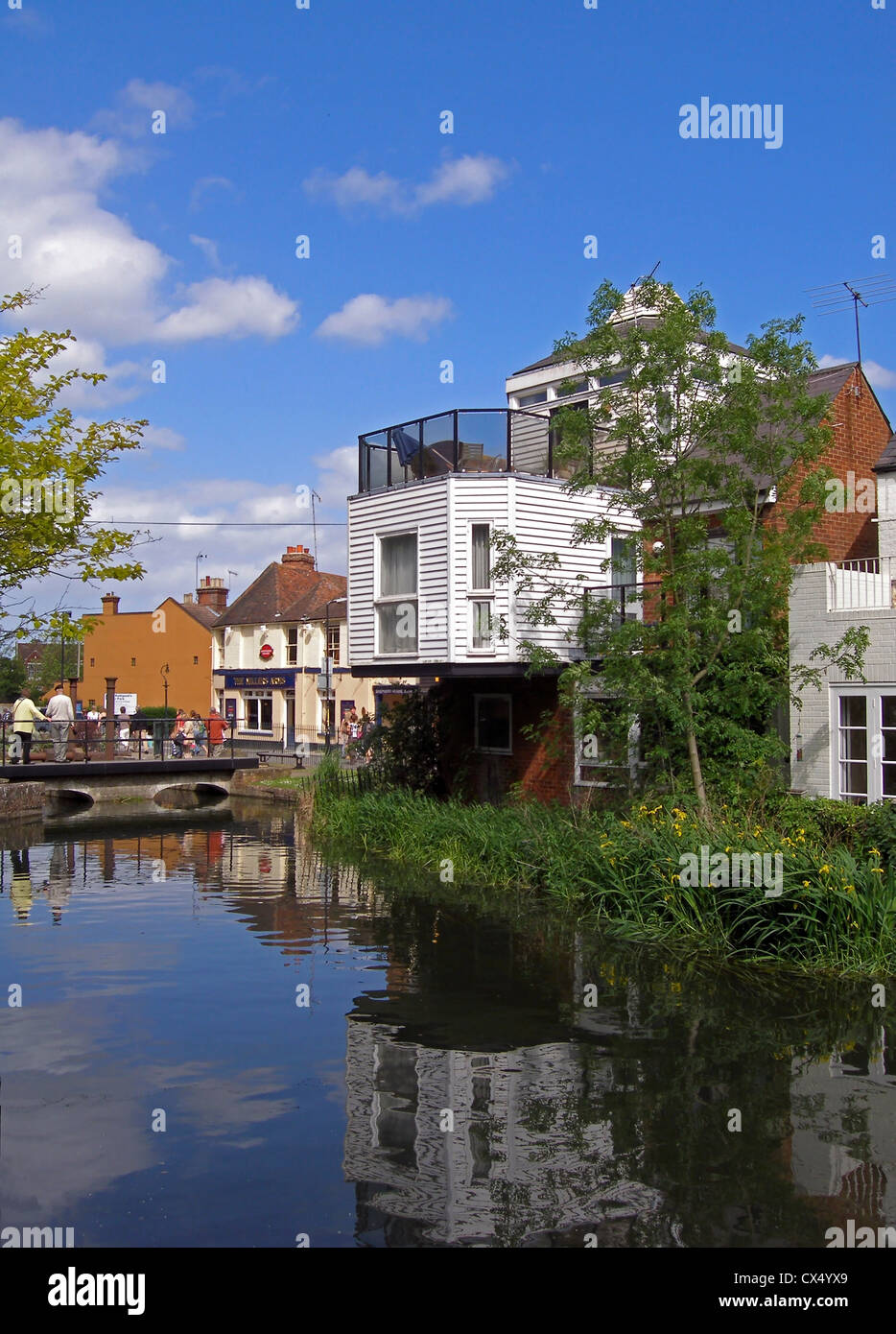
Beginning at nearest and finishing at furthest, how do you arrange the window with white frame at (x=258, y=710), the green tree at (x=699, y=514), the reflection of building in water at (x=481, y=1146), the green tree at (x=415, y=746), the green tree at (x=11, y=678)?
the reflection of building in water at (x=481, y=1146)
the green tree at (x=699, y=514)
the green tree at (x=415, y=746)
the window with white frame at (x=258, y=710)
the green tree at (x=11, y=678)

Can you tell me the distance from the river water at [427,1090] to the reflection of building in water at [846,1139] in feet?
0.07

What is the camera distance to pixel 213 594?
5519cm

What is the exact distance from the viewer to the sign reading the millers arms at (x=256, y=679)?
47031 millimetres

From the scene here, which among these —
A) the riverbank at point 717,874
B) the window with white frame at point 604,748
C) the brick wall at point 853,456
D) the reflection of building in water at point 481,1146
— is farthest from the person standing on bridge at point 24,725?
the reflection of building in water at point 481,1146

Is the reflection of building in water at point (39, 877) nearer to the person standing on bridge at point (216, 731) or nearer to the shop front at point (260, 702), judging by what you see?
the person standing on bridge at point (216, 731)

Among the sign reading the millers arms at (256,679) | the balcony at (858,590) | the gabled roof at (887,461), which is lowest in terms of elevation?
the sign reading the millers arms at (256,679)

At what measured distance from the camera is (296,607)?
4766 cm

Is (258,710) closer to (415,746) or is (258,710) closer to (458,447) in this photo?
(415,746)

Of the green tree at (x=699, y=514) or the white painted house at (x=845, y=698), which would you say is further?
the green tree at (x=699, y=514)

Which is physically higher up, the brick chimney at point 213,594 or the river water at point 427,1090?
the brick chimney at point 213,594

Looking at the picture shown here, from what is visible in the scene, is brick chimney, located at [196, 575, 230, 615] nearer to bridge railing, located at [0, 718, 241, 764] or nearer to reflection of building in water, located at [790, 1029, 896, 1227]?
bridge railing, located at [0, 718, 241, 764]

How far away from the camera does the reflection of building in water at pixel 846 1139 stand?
6.29m

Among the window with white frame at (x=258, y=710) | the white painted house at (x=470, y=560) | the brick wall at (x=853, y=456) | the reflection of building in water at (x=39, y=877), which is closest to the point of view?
the reflection of building in water at (x=39, y=877)
